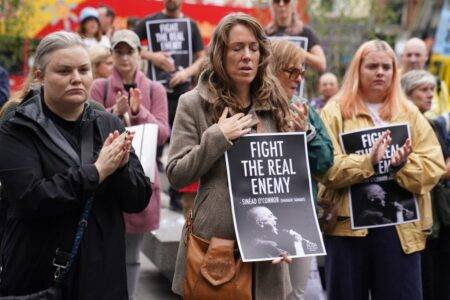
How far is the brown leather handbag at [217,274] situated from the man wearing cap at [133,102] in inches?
68.2

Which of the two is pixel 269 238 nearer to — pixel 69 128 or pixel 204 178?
pixel 204 178

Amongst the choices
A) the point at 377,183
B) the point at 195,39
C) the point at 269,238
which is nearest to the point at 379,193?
the point at 377,183

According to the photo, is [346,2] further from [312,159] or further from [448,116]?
[312,159]

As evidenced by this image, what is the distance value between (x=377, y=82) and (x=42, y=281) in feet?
9.08

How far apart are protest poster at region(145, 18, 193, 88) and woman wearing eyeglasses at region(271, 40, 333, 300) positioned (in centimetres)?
336

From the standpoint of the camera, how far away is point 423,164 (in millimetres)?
5645

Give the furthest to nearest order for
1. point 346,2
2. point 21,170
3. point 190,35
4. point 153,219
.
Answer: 1. point 346,2
2. point 190,35
3. point 153,219
4. point 21,170

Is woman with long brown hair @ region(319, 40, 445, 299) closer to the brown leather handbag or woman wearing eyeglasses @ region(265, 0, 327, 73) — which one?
the brown leather handbag

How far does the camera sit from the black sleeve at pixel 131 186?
162 inches

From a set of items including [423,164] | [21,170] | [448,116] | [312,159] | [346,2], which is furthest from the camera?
[346,2]

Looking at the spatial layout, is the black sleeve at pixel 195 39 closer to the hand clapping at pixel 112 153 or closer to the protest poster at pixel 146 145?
the protest poster at pixel 146 145

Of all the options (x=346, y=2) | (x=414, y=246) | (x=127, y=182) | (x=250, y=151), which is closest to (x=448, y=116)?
(x=414, y=246)

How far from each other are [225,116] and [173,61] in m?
4.24

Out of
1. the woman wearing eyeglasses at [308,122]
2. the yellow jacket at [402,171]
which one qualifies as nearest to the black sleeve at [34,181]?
the woman wearing eyeglasses at [308,122]
